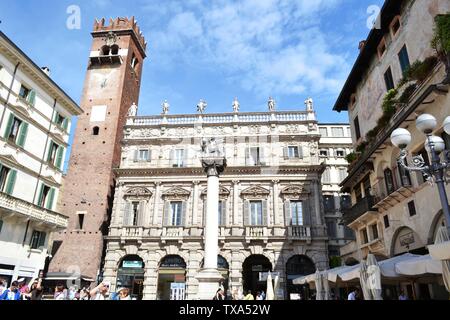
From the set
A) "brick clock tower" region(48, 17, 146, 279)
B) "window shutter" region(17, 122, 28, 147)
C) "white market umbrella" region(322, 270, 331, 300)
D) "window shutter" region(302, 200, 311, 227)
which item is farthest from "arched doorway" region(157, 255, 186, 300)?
"white market umbrella" region(322, 270, 331, 300)

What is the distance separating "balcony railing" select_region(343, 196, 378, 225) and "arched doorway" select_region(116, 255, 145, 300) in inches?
711

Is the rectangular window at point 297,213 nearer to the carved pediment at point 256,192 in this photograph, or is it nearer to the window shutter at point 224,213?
the carved pediment at point 256,192

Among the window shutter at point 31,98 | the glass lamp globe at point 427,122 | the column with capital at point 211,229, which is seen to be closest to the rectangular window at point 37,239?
the window shutter at point 31,98

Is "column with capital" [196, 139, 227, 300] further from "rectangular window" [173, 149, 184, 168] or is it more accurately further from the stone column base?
"rectangular window" [173, 149, 184, 168]

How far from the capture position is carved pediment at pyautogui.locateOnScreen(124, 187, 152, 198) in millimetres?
31797

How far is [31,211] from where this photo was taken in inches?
914

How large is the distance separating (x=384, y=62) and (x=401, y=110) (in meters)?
4.65

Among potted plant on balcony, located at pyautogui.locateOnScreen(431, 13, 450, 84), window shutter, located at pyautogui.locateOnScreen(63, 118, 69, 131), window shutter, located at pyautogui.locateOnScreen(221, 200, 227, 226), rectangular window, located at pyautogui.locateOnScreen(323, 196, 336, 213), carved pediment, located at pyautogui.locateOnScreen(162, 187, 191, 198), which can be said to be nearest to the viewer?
potted plant on balcony, located at pyautogui.locateOnScreen(431, 13, 450, 84)

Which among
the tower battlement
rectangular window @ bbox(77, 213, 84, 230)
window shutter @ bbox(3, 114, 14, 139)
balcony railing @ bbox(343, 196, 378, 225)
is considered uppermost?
the tower battlement

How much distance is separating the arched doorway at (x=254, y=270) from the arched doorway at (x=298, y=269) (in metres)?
1.71

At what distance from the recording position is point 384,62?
1952 centimetres

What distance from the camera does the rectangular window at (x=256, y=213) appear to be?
98.8ft

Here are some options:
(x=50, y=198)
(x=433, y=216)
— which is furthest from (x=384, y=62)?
(x=50, y=198)
